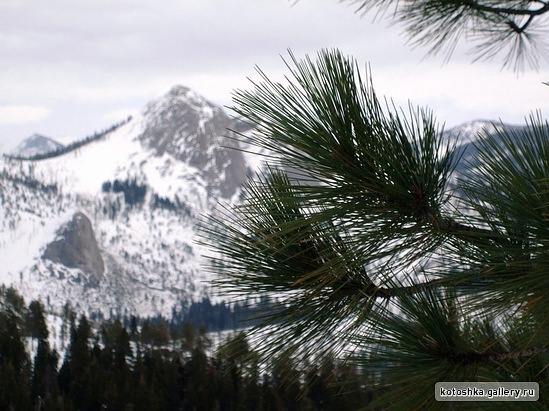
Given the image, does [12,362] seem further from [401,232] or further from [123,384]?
[401,232]

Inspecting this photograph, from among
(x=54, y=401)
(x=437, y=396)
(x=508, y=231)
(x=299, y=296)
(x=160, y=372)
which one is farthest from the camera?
(x=160, y=372)

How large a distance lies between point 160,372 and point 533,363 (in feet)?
165

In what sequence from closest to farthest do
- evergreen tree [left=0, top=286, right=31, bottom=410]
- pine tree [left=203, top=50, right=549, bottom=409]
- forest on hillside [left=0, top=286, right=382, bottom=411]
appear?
pine tree [left=203, top=50, right=549, bottom=409] < evergreen tree [left=0, top=286, right=31, bottom=410] < forest on hillside [left=0, top=286, right=382, bottom=411]

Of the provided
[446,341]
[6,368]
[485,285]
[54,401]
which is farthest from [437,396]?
[6,368]

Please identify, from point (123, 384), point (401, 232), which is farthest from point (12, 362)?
point (401, 232)

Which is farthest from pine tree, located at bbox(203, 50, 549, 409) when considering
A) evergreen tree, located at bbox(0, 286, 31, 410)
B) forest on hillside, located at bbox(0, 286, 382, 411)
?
evergreen tree, located at bbox(0, 286, 31, 410)

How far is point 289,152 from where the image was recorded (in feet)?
8.93

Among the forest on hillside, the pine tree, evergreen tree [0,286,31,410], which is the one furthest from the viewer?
the forest on hillside

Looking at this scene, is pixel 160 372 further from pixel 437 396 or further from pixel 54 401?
pixel 437 396

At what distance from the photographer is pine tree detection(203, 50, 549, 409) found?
2.50 metres

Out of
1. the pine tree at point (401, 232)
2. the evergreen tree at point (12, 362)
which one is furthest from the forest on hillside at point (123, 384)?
the pine tree at point (401, 232)

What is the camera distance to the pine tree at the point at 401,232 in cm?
250

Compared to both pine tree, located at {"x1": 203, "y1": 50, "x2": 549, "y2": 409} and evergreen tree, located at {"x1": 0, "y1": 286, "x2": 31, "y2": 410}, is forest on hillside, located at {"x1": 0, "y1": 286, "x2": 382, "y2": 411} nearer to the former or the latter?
evergreen tree, located at {"x1": 0, "y1": 286, "x2": 31, "y2": 410}

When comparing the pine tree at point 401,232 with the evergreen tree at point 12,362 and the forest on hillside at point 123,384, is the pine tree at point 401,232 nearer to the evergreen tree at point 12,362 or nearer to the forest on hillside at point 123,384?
the forest on hillside at point 123,384
